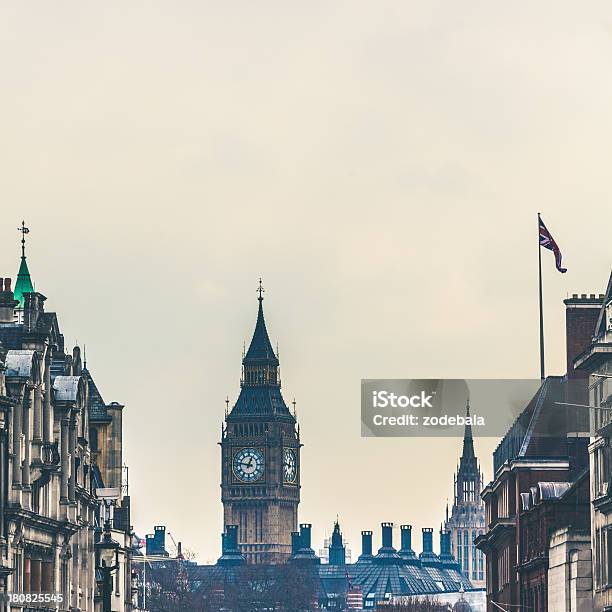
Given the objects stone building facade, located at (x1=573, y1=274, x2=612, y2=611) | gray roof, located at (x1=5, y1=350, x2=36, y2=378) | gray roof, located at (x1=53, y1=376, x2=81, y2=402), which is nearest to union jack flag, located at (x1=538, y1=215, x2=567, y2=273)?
stone building facade, located at (x1=573, y1=274, x2=612, y2=611)

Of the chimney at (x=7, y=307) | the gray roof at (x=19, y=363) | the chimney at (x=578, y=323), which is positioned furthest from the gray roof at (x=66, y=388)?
the chimney at (x=578, y=323)

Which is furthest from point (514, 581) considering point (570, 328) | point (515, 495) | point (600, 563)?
point (600, 563)

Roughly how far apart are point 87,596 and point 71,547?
6524 mm

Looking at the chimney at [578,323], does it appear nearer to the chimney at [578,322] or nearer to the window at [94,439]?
the chimney at [578,322]

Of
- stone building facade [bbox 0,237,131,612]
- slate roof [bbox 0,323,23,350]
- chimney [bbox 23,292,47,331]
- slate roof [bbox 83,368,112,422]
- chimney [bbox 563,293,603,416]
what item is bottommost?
stone building facade [bbox 0,237,131,612]

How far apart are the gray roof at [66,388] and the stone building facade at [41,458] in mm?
35

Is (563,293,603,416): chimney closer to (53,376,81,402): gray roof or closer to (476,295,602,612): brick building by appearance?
(476,295,602,612): brick building

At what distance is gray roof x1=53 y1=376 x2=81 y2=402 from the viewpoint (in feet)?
331

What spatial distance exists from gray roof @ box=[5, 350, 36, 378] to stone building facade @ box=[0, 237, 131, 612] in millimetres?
33

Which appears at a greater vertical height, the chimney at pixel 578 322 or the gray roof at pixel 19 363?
the chimney at pixel 578 322

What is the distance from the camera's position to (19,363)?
308 feet

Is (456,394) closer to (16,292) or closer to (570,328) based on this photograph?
(570,328)

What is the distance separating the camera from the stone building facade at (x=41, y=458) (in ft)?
302

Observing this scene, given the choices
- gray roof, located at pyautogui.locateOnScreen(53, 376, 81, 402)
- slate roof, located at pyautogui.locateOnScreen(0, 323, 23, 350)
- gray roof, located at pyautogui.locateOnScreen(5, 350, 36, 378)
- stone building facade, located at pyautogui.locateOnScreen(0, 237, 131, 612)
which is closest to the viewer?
stone building facade, located at pyautogui.locateOnScreen(0, 237, 131, 612)
